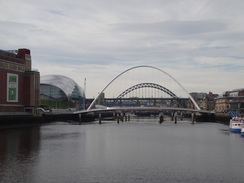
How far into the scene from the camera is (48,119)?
114 m

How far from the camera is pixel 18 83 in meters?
101

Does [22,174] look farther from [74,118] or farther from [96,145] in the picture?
[74,118]

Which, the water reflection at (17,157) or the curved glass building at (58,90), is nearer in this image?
the water reflection at (17,157)

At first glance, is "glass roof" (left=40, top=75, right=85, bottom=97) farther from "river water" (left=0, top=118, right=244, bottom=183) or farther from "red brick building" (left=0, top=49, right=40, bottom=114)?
"river water" (left=0, top=118, right=244, bottom=183)

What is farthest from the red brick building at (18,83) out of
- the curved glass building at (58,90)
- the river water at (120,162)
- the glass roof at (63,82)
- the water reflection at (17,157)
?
the glass roof at (63,82)

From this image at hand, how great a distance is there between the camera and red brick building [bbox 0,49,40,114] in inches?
3713

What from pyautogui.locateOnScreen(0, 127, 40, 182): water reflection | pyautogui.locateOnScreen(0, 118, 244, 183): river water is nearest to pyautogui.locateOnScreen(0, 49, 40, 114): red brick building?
pyautogui.locateOnScreen(0, 127, 40, 182): water reflection

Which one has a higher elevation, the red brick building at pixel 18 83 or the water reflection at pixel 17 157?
the red brick building at pixel 18 83

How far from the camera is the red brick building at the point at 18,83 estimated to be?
94312 mm

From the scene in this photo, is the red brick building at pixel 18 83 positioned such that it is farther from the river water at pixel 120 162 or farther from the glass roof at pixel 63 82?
the glass roof at pixel 63 82

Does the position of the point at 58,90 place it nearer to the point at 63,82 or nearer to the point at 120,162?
the point at 63,82

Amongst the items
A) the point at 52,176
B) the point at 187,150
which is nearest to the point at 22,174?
the point at 52,176

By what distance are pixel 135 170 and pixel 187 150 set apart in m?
14.6

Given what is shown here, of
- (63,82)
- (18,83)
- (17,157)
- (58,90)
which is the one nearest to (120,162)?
(17,157)
